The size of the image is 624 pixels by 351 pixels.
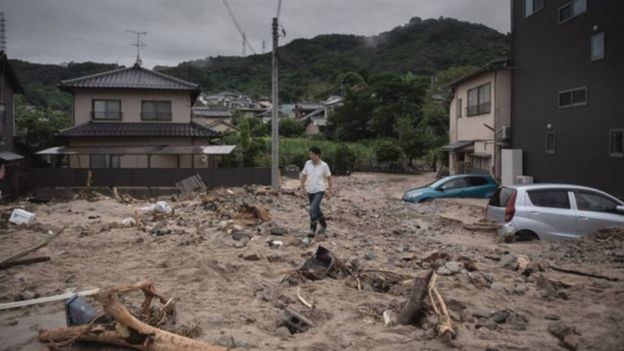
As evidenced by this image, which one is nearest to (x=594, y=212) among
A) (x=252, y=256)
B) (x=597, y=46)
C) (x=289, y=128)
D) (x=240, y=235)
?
(x=252, y=256)

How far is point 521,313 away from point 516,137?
17.5 metres

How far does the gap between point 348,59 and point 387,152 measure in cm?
6448

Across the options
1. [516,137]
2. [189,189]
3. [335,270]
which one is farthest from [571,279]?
[189,189]

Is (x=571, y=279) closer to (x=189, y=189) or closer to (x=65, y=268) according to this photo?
(x=65, y=268)

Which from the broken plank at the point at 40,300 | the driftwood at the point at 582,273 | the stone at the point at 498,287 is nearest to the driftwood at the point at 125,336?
the broken plank at the point at 40,300

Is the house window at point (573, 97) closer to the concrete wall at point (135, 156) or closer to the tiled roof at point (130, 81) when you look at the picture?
the tiled roof at point (130, 81)

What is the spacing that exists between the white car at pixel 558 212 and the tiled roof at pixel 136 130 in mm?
20834

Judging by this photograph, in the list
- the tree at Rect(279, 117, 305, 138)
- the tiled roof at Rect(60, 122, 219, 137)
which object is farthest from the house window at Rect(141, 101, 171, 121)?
the tree at Rect(279, 117, 305, 138)

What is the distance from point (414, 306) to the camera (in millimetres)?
4324

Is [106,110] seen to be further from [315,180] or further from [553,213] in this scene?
[553,213]

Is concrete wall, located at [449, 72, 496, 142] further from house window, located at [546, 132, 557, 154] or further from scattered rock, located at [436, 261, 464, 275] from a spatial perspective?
scattered rock, located at [436, 261, 464, 275]

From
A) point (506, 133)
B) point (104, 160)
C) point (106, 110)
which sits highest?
point (106, 110)

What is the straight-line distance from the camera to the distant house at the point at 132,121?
26.1 m

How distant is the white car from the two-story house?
12570mm
